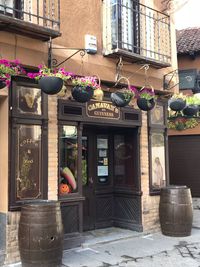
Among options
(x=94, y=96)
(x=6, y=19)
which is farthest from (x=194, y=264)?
(x=6, y=19)

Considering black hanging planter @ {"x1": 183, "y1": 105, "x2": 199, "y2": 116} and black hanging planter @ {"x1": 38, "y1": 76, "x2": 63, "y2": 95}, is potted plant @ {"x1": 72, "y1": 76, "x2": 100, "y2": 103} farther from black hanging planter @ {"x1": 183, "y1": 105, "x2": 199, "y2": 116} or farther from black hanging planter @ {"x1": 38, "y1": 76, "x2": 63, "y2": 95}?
black hanging planter @ {"x1": 183, "y1": 105, "x2": 199, "y2": 116}

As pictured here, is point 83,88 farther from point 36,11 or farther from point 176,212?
point 176,212

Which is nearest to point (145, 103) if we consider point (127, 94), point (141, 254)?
point (127, 94)

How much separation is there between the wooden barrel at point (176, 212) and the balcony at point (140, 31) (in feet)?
9.35

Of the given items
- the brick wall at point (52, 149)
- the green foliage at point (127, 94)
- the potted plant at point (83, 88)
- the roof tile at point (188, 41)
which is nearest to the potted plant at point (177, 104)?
the green foliage at point (127, 94)

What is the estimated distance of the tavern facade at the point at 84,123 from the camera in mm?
6434

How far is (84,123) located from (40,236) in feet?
8.56

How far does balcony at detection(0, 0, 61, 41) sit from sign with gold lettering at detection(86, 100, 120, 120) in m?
1.62

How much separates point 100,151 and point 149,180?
4.26ft

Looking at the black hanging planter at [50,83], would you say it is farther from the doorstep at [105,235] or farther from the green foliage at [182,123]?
the green foliage at [182,123]

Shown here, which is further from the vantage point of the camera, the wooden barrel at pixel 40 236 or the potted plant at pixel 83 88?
the potted plant at pixel 83 88

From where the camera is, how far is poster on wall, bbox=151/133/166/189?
29.3 ft

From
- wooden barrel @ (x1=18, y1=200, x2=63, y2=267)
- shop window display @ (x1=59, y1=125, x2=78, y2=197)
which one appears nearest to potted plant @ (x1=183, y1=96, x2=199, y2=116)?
shop window display @ (x1=59, y1=125, x2=78, y2=197)

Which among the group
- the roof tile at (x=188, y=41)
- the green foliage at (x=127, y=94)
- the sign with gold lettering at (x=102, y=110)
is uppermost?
the roof tile at (x=188, y=41)
